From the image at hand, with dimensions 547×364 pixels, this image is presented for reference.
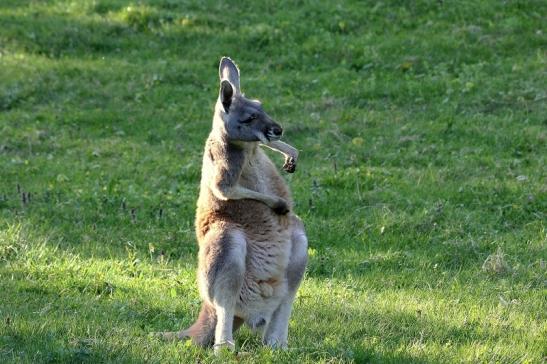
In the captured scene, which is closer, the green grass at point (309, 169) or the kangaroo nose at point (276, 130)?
the kangaroo nose at point (276, 130)

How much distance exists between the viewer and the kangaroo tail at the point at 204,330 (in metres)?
6.69

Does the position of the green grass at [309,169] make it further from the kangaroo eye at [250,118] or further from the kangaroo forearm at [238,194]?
the kangaroo eye at [250,118]

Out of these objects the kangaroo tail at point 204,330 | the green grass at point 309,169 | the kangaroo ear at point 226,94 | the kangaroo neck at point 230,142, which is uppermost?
the kangaroo ear at point 226,94

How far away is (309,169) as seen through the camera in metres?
12.2

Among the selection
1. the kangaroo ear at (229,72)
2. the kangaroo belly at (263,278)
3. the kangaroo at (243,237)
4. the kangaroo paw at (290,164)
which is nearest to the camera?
the kangaroo at (243,237)

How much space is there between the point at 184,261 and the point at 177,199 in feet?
6.13

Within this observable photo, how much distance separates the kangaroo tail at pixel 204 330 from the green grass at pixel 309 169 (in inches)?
8.9

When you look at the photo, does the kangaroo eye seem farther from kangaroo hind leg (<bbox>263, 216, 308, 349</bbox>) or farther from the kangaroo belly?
kangaroo hind leg (<bbox>263, 216, 308, 349</bbox>)

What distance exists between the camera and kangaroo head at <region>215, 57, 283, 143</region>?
672cm

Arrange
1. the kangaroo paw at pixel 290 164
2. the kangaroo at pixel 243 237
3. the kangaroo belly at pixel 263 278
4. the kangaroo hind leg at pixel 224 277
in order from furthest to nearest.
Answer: the kangaroo paw at pixel 290 164, the kangaroo belly at pixel 263 278, the kangaroo at pixel 243 237, the kangaroo hind leg at pixel 224 277

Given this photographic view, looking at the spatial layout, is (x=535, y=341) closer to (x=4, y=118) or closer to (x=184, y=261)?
(x=184, y=261)

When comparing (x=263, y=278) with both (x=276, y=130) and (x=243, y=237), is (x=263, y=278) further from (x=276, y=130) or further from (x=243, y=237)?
(x=276, y=130)

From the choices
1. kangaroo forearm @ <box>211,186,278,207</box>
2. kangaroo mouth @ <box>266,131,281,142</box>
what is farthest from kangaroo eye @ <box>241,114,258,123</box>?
kangaroo forearm @ <box>211,186,278,207</box>

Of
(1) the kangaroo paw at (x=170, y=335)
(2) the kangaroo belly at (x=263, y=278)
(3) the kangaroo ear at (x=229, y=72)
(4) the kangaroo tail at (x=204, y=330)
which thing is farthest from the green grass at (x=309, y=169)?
(3) the kangaroo ear at (x=229, y=72)
